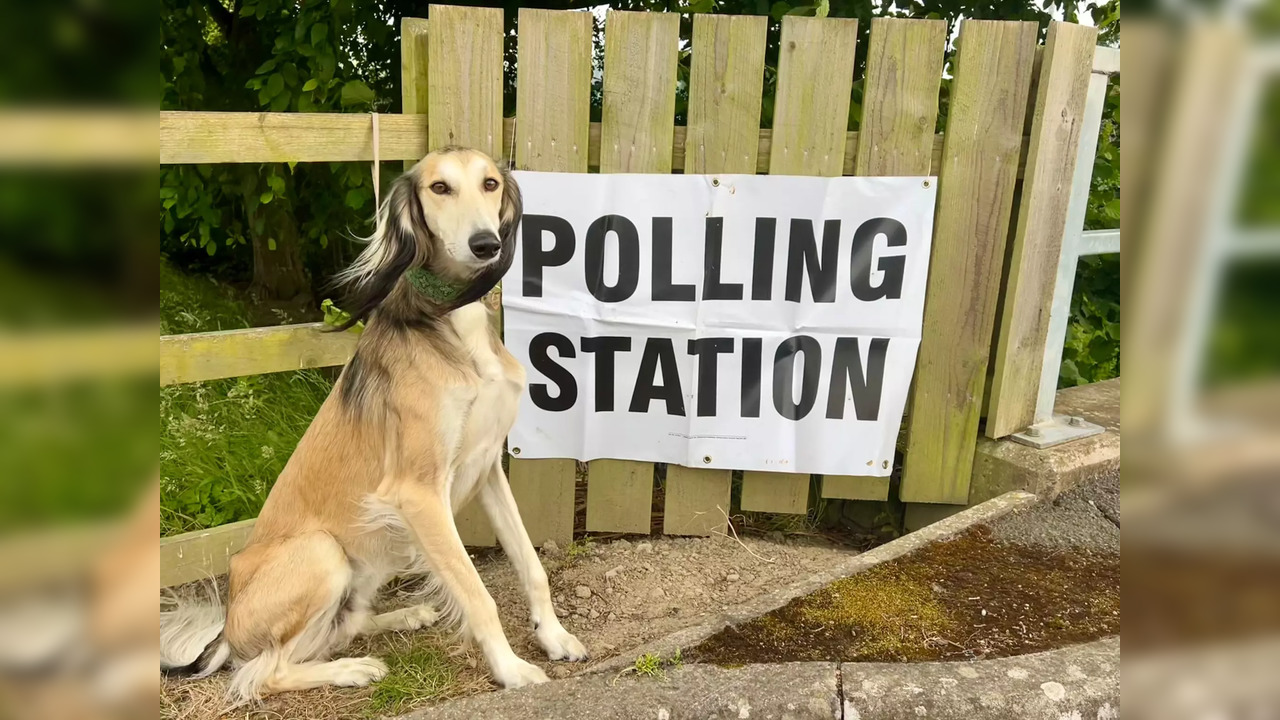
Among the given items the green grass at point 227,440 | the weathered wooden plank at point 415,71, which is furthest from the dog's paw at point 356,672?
the weathered wooden plank at point 415,71

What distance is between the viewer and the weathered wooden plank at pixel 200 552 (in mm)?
3008

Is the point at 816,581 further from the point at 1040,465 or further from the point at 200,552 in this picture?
the point at 200,552

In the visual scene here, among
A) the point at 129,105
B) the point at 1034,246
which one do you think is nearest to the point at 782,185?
the point at 1034,246

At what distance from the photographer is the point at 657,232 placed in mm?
3365

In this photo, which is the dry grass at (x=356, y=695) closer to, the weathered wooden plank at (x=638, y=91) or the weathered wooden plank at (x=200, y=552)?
the weathered wooden plank at (x=200, y=552)

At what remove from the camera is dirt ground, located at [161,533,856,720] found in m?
2.58

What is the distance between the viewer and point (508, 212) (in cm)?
265

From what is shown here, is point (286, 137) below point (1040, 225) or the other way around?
the other way around

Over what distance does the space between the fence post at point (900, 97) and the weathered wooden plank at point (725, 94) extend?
0.43 metres

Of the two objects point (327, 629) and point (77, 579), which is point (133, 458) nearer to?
point (77, 579)

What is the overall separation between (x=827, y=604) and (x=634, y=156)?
1.81 meters

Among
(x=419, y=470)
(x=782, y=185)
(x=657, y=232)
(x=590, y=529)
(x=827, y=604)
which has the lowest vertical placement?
(x=590, y=529)

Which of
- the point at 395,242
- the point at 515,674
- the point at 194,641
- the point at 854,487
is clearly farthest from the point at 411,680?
the point at 854,487

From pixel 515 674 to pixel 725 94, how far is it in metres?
→ 2.24
